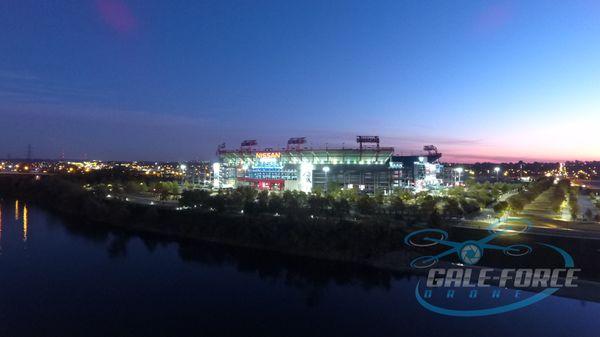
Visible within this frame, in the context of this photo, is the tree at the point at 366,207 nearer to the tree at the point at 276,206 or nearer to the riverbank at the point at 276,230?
the riverbank at the point at 276,230

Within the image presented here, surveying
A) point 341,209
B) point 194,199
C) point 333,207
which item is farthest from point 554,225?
point 194,199

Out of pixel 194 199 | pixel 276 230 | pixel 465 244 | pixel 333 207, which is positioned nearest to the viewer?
pixel 465 244

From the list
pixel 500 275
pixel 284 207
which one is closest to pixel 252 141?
pixel 284 207

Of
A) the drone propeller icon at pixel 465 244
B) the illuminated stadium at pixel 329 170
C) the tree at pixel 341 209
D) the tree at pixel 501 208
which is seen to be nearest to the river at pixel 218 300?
the drone propeller icon at pixel 465 244

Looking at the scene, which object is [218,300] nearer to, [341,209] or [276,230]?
[276,230]

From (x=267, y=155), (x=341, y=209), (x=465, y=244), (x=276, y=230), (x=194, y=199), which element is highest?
(x=267, y=155)
